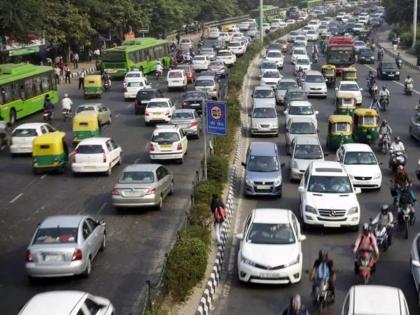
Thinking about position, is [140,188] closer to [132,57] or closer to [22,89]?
[22,89]

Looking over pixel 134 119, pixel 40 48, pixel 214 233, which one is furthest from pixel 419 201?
pixel 40 48

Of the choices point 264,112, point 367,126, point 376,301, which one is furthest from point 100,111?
point 376,301

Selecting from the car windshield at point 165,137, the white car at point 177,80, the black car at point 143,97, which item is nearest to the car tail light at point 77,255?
the car windshield at point 165,137

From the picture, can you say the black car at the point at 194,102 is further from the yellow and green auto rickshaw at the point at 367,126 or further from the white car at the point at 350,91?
the yellow and green auto rickshaw at the point at 367,126

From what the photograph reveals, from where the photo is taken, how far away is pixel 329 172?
21453mm

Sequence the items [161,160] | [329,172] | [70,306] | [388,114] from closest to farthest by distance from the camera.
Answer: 1. [70,306]
2. [329,172]
3. [161,160]
4. [388,114]

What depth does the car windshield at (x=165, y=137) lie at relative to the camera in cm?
2917

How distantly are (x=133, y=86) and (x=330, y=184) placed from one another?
28.6 metres

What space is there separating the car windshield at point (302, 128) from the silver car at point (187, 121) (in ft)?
17.3

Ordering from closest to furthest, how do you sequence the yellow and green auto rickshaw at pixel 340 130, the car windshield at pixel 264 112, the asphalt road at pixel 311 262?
the asphalt road at pixel 311 262
the yellow and green auto rickshaw at pixel 340 130
the car windshield at pixel 264 112

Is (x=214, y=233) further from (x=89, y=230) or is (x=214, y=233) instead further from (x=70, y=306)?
(x=70, y=306)

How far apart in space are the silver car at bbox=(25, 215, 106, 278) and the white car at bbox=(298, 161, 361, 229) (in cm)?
616

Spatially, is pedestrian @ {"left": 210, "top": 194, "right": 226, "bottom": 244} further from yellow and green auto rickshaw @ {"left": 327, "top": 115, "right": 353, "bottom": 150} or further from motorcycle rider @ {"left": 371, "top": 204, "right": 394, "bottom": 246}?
yellow and green auto rickshaw @ {"left": 327, "top": 115, "right": 353, "bottom": 150}

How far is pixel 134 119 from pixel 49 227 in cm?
2410
